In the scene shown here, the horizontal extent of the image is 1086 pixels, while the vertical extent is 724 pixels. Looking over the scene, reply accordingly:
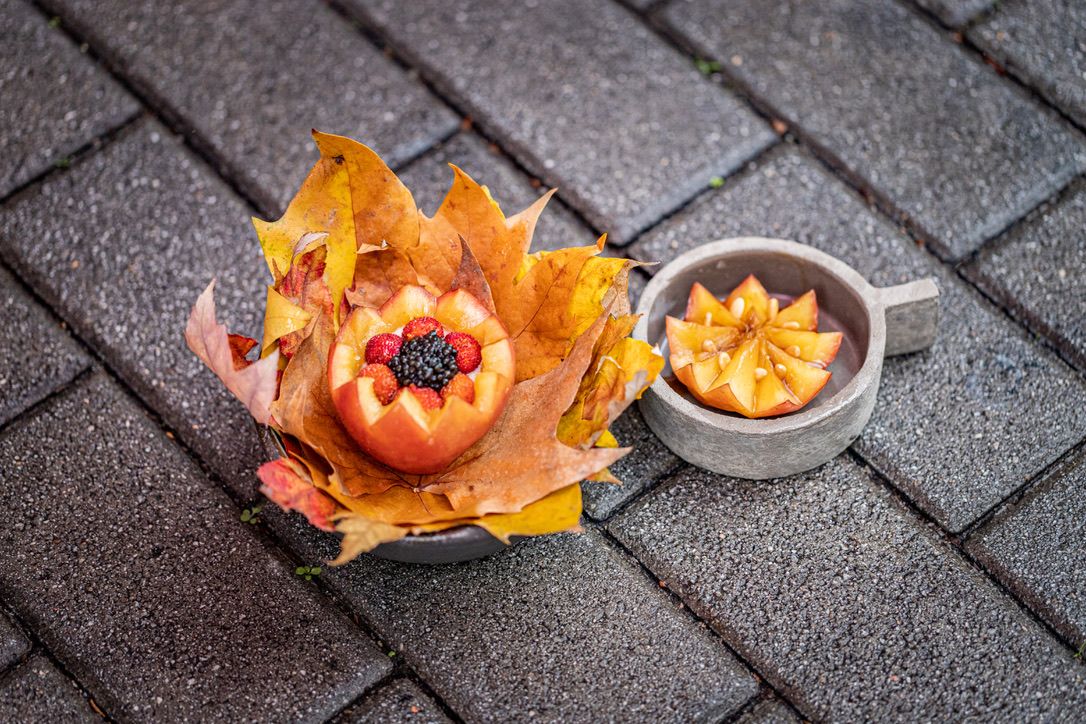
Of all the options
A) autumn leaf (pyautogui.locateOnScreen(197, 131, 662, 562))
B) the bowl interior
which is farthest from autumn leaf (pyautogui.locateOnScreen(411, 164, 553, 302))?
the bowl interior

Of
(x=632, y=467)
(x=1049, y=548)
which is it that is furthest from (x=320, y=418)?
(x=1049, y=548)

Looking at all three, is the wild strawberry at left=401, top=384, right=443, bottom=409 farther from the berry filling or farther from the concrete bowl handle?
the concrete bowl handle

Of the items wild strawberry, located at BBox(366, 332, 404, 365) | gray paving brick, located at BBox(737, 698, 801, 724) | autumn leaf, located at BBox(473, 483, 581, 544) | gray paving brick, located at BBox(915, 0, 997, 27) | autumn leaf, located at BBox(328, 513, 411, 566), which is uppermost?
wild strawberry, located at BBox(366, 332, 404, 365)

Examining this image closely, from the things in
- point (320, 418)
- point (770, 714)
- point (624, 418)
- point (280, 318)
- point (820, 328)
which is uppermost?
point (280, 318)

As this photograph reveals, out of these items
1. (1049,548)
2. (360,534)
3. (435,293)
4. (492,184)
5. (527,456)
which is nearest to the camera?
(360,534)

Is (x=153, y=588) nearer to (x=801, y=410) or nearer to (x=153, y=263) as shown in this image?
(x=153, y=263)

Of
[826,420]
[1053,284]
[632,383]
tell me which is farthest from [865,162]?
[632,383]

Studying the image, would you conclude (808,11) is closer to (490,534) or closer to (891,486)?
(891,486)
